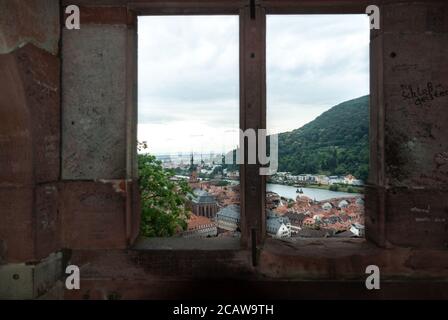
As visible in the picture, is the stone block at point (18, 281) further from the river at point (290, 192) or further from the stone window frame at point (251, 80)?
the river at point (290, 192)

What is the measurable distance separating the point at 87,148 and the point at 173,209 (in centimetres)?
220

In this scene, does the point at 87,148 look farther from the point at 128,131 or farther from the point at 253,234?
the point at 253,234

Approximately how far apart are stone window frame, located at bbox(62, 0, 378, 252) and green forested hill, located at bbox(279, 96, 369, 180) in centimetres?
27

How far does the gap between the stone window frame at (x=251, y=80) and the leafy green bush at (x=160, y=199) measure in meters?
1.64

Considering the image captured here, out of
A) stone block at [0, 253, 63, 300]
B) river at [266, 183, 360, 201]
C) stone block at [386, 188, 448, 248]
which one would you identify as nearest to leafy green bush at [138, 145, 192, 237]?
river at [266, 183, 360, 201]

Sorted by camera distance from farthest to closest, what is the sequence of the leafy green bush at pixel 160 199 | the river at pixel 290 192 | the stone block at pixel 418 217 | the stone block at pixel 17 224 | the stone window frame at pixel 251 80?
the leafy green bush at pixel 160 199 < the river at pixel 290 192 < the stone window frame at pixel 251 80 < the stone block at pixel 418 217 < the stone block at pixel 17 224

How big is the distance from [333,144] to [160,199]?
9.02ft

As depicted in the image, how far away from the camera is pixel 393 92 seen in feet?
10.4

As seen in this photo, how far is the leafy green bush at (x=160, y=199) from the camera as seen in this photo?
4.83 metres

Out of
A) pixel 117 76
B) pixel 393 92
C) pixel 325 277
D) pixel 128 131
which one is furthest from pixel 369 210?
pixel 117 76

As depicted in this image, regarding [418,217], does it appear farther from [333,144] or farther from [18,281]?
[18,281]

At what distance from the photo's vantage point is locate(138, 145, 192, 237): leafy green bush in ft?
15.8

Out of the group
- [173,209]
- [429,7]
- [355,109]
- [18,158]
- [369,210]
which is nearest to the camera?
[18,158]

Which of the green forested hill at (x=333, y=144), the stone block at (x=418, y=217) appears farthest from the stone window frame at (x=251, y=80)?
the green forested hill at (x=333, y=144)
